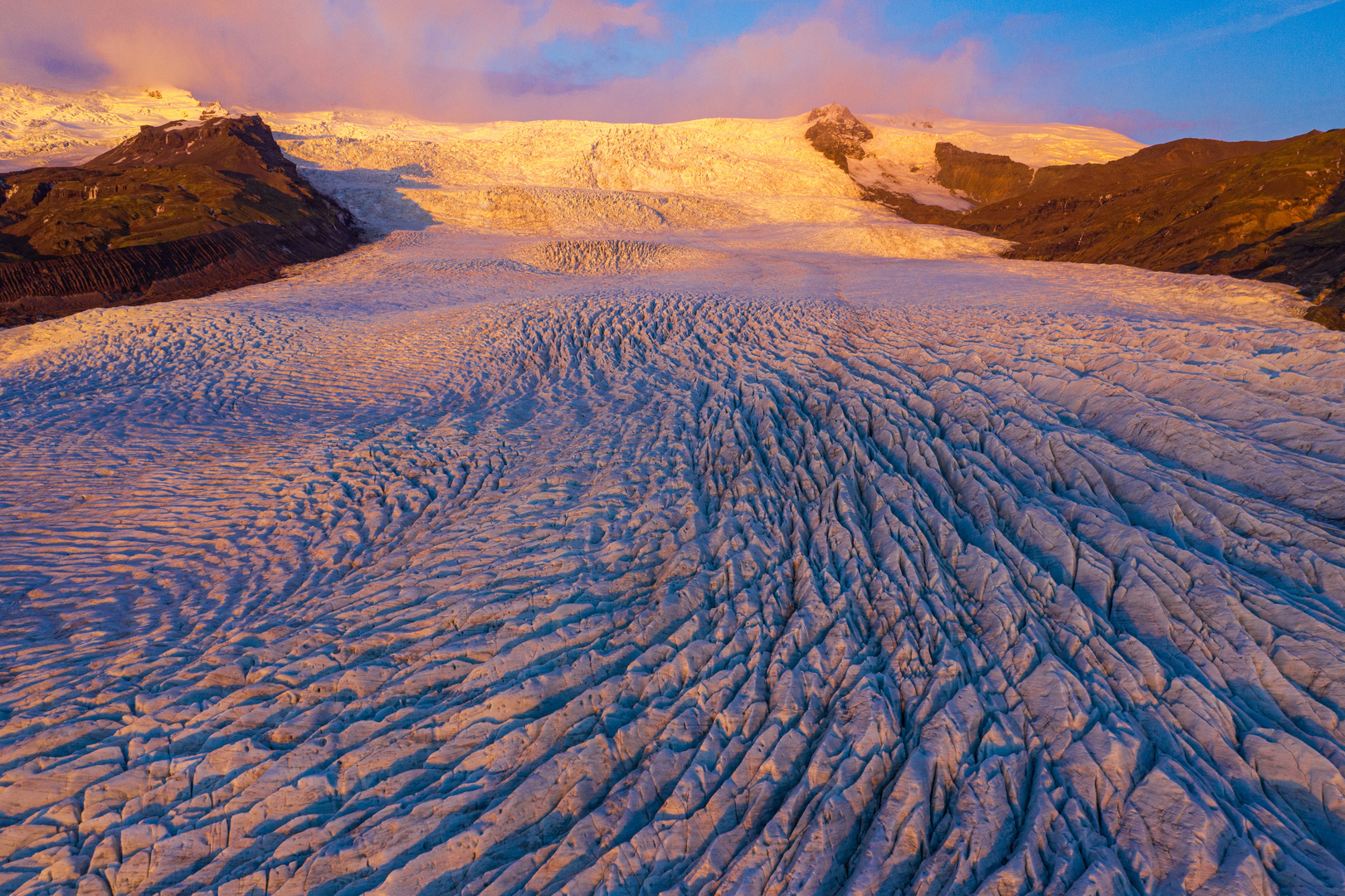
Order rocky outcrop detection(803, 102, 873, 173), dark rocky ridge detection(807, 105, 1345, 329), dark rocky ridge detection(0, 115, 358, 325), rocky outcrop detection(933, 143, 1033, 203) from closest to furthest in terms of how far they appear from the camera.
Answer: dark rocky ridge detection(807, 105, 1345, 329) → dark rocky ridge detection(0, 115, 358, 325) → rocky outcrop detection(933, 143, 1033, 203) → rocky outcrop detection(803, 102, 873, 173)

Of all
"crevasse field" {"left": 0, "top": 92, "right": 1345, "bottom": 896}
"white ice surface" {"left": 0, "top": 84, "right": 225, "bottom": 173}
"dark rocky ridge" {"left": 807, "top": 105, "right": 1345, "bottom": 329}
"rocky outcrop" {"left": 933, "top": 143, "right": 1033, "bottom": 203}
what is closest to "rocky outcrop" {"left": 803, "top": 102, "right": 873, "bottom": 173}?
"rocky outcrop" {"left": 933, "top": 143, "right": 1033, "bottom": 203}

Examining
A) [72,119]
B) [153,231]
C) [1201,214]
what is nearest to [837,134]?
[1201,214]

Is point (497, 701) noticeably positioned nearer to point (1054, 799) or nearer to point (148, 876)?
point (148, 876)


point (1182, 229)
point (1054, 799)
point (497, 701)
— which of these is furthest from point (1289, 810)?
point (1182, 229)

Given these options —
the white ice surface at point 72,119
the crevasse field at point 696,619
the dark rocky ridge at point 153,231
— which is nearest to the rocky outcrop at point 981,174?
the crevasse field at point 696,619

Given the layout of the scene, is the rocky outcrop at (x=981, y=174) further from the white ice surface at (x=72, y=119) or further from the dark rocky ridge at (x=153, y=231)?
the white ice surface at (x=72, y=119)

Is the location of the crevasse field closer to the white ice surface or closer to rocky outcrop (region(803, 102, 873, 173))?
the white ice surface

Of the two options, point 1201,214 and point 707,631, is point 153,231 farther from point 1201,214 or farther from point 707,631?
point 1201,214
